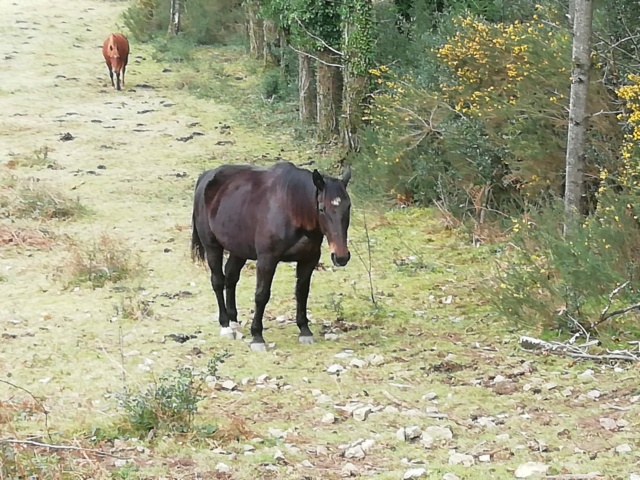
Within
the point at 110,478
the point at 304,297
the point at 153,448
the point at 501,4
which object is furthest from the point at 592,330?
the point at 501,4

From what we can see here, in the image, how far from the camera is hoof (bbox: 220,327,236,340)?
7606 millimetres

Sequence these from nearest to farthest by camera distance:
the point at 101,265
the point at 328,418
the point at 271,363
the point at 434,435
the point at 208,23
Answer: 1. the point at 434,435
2. the point at 328,418
3. the point at 271,363
4. the point at 101,265
5. the point at 208,23

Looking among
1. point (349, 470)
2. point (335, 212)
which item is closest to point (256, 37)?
point (335, 212)

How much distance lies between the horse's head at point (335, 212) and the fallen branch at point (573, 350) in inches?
59.3

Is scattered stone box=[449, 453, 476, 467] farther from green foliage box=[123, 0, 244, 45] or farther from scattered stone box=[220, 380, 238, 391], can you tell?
green foliage box=[123, 0, 244, 45]

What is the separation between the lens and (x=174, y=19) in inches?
1069

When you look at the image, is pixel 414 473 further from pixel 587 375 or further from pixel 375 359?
pixel 375 359

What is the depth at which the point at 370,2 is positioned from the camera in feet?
47.5

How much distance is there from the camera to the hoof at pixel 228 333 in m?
7.61

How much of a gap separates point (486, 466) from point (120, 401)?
251 centimetres

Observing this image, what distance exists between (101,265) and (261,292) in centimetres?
279

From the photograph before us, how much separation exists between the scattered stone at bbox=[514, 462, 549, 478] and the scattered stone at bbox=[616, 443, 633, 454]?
16.6 inches

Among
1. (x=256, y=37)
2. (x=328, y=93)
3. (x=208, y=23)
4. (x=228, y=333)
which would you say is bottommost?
(x=228, y=333)

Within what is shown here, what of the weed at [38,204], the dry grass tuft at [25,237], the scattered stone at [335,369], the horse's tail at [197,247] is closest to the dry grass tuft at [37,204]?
the weed at [38,204]
